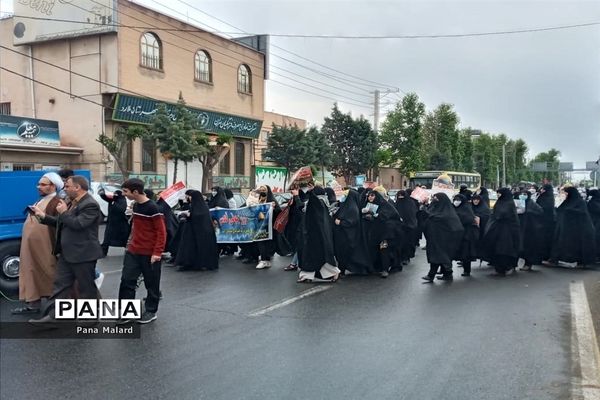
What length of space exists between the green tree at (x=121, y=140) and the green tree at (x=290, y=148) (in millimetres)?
11058

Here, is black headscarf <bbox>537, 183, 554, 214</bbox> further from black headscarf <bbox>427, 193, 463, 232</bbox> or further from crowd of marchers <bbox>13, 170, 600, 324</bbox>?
black headscarf <bbox>427, 193, 463, 232</bbox>

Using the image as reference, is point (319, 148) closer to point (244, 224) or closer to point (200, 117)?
point (200, 117)

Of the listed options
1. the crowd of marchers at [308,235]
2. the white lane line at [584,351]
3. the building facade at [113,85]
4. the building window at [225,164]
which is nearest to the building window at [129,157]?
the building facade at [113,85]

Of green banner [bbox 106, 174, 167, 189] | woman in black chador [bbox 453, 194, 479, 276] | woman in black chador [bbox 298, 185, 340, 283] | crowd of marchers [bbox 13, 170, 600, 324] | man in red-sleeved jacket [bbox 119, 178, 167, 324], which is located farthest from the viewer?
green banner [bbox 106, 174, 167, 189]

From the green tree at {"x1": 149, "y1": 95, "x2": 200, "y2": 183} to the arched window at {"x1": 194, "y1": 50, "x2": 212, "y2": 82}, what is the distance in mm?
5559

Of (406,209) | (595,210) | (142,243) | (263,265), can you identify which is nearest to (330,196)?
(406,209)

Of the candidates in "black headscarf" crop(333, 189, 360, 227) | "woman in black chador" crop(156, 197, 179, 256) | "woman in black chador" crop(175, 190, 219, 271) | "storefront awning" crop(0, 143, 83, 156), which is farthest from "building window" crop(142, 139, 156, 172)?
"black headscarf" crop(333, 189, 360, 227)

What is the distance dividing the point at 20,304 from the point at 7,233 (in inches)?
39.9

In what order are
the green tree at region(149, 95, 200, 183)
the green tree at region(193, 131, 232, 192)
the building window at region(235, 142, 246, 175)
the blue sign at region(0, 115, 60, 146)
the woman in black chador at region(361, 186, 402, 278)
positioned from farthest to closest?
the building window at region(235, 142, 246, 175)
the green tree at region(193, 131, 232, 192)
the green tree at region(149, 95, 200, 183)
the blue sign at region(0, 115, 60, 146)
the woman in black chador at region(361, 186, 402, 278)

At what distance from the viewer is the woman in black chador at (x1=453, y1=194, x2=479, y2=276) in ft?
32.7

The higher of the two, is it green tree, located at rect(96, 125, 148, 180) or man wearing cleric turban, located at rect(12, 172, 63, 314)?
green tree, located at rect(96, 125, 148, 180)

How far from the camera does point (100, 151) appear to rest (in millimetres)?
26578

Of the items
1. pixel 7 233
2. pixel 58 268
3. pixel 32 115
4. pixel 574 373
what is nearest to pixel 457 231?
pixel 574 373

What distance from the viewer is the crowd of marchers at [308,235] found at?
6016 mm
